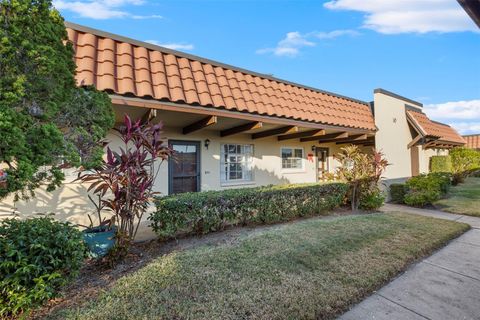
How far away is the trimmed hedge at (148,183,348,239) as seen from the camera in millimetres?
4566

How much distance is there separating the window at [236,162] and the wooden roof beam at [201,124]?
5.52 feet

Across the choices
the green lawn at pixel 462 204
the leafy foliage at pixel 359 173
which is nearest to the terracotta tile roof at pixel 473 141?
the green lawn at pixel 462 204

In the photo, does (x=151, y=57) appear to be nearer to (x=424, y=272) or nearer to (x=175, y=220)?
(x=175, y=220)

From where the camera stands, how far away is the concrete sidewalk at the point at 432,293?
110 inches

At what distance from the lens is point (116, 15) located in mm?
6090

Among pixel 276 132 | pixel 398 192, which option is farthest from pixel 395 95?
pixel 276 132

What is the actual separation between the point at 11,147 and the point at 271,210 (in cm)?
488

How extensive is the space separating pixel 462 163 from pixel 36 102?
72.5ft

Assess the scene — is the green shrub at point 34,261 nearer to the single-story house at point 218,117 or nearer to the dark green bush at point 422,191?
the single-story house at point 218,117

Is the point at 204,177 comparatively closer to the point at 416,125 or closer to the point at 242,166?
the point at 242,166

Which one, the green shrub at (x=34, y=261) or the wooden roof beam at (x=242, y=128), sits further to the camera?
the wooden roof beam at (x=242, y=128)

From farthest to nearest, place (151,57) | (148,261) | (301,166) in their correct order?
(301,166) → (151,57) → (148,261)

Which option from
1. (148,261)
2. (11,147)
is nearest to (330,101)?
(148,261)

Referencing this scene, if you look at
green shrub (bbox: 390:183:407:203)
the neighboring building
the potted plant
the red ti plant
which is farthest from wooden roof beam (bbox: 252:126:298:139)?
the neighboring building
